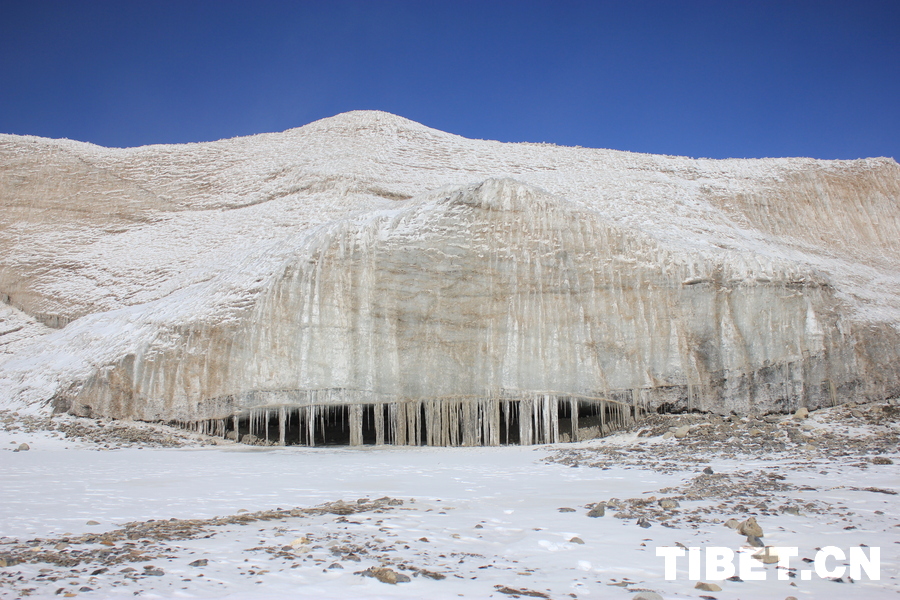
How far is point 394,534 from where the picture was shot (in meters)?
5.38

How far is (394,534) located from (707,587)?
255 cm

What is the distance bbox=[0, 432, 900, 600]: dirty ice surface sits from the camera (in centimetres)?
398

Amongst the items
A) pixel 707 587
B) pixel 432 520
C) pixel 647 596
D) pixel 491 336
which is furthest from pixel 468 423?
pixel 647 596

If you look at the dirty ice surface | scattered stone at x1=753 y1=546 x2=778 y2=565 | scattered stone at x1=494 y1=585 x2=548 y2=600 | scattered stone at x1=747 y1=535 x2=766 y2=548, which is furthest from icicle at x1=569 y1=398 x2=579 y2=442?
scattered stone at x1=494 y1=585 x2=548 y2=600

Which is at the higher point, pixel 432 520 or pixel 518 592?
pixel 518 592

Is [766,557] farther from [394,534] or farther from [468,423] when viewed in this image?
[468,423]

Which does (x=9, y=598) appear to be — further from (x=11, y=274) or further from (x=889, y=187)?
(x=889, y=187)

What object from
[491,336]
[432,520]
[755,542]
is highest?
[491,336]

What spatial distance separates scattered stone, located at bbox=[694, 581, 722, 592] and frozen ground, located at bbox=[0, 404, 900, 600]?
56 mm

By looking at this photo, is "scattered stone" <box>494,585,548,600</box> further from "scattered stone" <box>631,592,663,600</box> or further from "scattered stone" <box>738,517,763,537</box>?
"scattered stone" <box>738,517,763,537</box>

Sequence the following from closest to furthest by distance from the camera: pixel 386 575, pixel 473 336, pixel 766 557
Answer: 1. pixel 386 575
2. pixel 766 557
3. pixel 473 336

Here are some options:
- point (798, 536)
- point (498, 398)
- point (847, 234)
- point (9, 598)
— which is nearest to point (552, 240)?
point (498, 398)

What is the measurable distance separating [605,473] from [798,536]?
4.25m

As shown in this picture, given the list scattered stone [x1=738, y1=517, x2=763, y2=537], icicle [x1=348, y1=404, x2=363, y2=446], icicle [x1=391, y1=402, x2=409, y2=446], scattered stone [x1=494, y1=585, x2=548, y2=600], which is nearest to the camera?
scattered stone [x1=494, y1=585, x2=548, y2=600]
